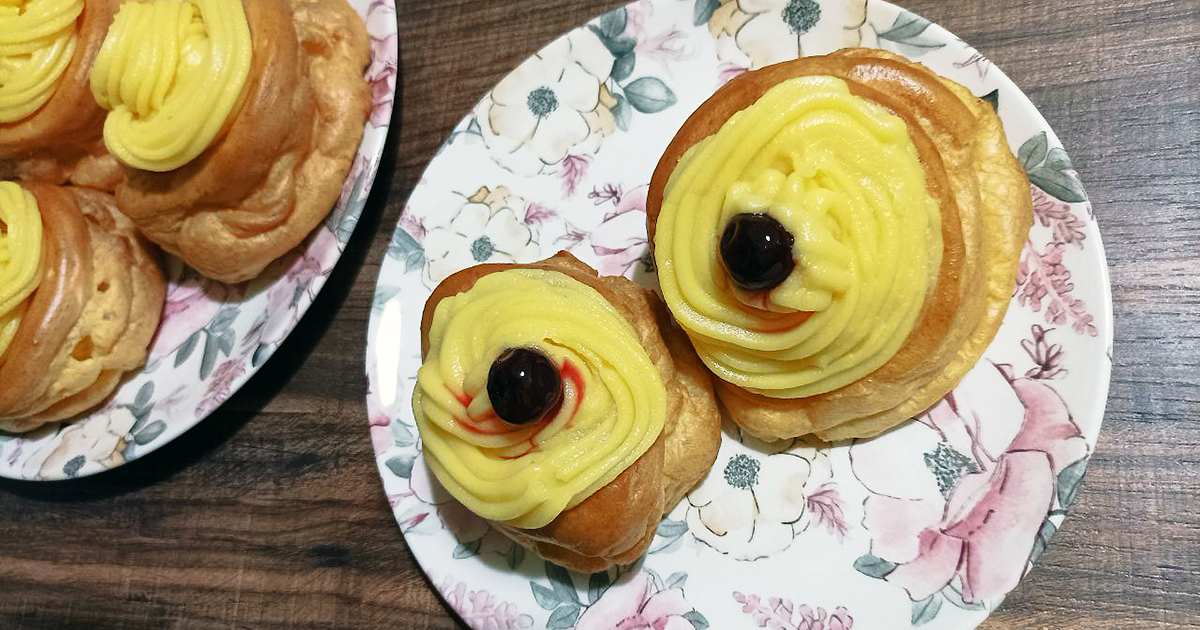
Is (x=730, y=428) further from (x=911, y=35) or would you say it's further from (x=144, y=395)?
(x=144, y=395)

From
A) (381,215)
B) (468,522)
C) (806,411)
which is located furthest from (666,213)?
(381,215)

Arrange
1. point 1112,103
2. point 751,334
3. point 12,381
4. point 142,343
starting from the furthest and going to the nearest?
point 142,343 < point 12,381 < point 1112,103 < point 751,334

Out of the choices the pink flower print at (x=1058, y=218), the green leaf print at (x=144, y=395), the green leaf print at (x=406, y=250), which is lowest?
the green leaf print at (x=144, y=395)

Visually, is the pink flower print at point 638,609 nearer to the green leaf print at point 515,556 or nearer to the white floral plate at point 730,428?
the white floral plate at point 730,428

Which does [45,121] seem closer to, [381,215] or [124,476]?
[381,215]

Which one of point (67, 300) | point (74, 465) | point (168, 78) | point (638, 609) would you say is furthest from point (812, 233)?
point (74, 465)

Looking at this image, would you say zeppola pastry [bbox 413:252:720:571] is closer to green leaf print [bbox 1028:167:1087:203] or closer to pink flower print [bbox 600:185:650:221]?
pink flower print [bbox 600:185:650:221]

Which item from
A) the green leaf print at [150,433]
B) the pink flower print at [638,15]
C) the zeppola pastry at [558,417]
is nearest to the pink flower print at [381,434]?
the zeppola pastry at [558,417]
